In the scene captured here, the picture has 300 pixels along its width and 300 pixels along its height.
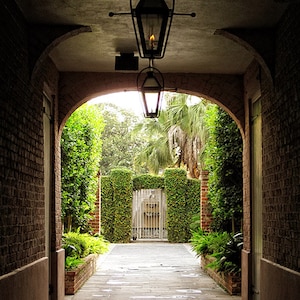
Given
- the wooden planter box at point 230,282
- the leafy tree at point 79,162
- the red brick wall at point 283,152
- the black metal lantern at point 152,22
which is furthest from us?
the leafy tree at point 79,162

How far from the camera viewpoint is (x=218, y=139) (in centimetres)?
1242

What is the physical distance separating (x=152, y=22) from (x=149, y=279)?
315 inches

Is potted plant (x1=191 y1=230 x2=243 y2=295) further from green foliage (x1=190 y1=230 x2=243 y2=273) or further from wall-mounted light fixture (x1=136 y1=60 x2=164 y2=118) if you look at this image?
wall-mounted light fixture (x1=136 y1=60 x2=164 y2=118)

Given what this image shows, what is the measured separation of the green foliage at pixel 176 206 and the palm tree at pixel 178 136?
1.39m

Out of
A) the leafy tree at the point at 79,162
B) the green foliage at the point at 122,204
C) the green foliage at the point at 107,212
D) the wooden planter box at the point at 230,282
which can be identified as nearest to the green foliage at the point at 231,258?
the wooden planter box at the point at 230,282

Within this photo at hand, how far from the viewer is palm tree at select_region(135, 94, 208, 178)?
2441 cm

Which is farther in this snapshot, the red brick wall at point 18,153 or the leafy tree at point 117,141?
the leafy tree at point 117,141

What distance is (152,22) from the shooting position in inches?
201

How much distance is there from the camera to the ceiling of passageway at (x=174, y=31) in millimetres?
6543

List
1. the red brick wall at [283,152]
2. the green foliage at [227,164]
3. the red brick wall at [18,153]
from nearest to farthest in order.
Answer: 1. the red brick wall at [18,153]
2. the red brick wall at [283,152]
3. the green foliage at [227,164]

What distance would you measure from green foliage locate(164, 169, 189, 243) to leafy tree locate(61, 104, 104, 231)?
A: 337 inches

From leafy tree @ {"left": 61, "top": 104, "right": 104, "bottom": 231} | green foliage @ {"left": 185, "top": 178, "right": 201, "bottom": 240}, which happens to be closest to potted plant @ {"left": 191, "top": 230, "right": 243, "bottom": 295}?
leafy tree @ {"left": 61, "top": 104, "right": 104, "bottom": 231}

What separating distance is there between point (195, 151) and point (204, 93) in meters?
15.3

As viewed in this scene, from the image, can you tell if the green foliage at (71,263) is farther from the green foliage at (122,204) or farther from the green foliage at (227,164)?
the green foliage at (122,204)
